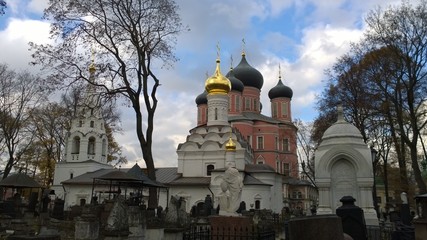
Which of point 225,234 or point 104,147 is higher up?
point 104,147

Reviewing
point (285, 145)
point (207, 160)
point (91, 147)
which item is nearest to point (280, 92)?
point (285, 145)

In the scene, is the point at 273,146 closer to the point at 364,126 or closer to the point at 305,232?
the point at 364,126

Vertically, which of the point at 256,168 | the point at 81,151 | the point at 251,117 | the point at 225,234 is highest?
the point at 251,117

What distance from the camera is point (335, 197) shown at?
16734mm

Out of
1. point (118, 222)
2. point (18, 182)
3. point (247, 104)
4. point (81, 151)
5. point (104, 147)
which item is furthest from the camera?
point (247, 104)

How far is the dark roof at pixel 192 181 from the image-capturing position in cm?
3269

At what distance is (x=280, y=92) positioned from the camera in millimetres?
52625

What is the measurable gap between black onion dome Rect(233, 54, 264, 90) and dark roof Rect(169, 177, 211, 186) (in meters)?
19.9

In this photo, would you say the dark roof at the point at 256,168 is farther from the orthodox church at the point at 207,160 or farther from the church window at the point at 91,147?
the church window at the point at 91,147

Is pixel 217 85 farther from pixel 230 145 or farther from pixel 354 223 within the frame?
pixel 354 223

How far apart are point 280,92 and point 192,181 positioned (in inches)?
939

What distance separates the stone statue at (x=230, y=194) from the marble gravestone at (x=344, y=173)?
5.74m

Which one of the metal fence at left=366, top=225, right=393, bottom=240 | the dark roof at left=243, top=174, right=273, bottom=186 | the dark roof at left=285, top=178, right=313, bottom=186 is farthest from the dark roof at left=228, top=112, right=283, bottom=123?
the metal fence at left=366, top=225, right=393, bottom=240

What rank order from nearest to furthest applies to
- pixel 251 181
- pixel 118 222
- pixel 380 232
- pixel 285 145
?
pixel 118 222 → pixel 380 232 → pixel 251 181 → pixel 285 145
